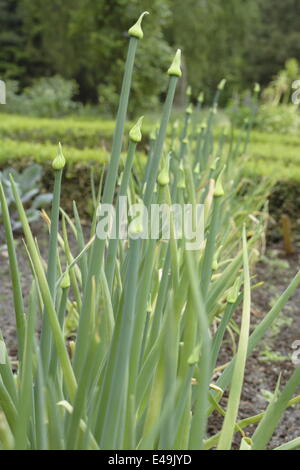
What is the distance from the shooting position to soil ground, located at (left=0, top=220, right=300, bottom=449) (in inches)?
80.6

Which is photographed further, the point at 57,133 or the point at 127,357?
the point at 57,133

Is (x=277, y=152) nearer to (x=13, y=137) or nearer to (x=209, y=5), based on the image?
(x=13, y=137)

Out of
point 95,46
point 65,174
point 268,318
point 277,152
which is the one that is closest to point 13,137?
point 65,174

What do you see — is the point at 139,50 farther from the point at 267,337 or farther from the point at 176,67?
the point at 176,67

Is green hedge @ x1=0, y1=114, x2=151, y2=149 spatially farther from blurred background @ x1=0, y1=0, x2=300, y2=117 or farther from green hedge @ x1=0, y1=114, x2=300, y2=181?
blurred background @ x1=0, y1=0, x2=300, y2=117

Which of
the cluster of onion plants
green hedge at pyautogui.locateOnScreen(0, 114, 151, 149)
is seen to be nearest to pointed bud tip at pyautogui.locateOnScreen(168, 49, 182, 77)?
the cluster of onion plants

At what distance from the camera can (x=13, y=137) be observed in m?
6.07

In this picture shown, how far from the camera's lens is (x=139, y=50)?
33.0 feet

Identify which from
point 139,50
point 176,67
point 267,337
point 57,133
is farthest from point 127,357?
point 139,50

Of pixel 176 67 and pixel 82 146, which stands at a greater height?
pixel 176 67

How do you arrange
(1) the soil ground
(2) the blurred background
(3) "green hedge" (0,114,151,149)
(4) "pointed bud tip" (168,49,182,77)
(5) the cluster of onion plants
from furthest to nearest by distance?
(2) the blurred background, (3) "green hedge" (0,114,151,149), (1) the soil ground, (4) "pointed bud tip" (168,49,182,77), (5) the cluster of onion plants

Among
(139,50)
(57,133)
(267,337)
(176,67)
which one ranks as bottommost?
(267,337)

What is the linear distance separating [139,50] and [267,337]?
821 centimetres

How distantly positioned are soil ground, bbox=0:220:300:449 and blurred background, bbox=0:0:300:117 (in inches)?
240
